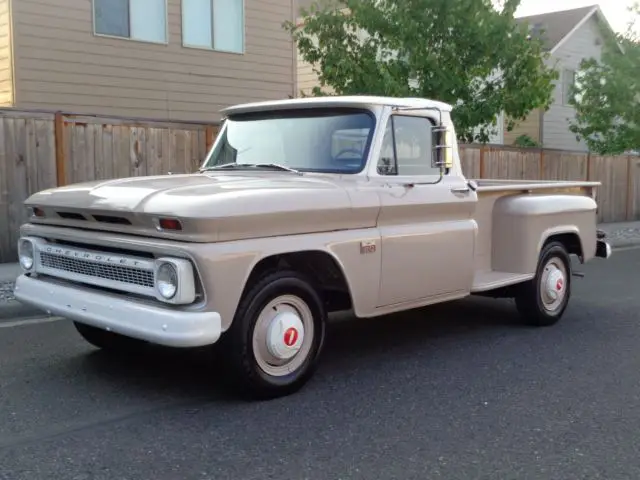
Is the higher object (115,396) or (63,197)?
(63,197)

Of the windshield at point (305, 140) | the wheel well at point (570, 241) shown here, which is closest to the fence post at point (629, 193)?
the wheel well at point (570, 241)

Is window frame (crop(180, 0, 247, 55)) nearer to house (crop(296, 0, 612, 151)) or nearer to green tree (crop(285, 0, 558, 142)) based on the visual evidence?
green tree (crop(285, 0, 558, 142))

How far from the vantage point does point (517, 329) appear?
6848mm

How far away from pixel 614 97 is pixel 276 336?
56.9 feet

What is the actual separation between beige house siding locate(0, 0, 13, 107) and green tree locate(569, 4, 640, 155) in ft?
47.3

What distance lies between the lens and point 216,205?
4.20 meters

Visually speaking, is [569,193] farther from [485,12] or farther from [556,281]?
[485,12]

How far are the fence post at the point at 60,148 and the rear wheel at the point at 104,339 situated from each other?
4.64 metres

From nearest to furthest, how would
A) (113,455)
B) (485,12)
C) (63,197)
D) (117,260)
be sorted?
1. (113,455)
2. (117,260)
3. (63,197)
4. (485,12)

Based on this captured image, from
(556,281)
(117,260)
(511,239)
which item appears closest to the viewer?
(117,260)

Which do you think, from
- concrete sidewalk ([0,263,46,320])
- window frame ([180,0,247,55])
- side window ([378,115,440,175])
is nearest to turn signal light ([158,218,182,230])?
side window ([378,115,440,175])

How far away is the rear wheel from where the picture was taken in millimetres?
5566

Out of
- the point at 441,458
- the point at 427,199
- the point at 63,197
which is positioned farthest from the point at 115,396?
the point at 427,199

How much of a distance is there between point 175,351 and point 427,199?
224 cm
